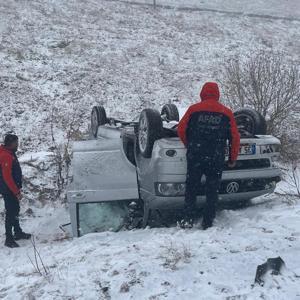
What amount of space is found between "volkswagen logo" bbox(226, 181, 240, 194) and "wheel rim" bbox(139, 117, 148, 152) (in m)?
1.17

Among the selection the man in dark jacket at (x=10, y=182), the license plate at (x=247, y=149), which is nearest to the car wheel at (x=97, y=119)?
the man in dark jacket at (x=10, y=182)

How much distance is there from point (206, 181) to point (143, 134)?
1.01 meters

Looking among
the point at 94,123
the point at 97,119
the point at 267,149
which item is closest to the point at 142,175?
the point at 267,149

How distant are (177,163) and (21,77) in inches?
448

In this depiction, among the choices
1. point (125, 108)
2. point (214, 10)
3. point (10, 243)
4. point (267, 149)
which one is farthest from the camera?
point (214, 10)

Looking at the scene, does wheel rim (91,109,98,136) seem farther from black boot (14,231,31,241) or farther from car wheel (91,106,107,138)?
black boot (14,231,31,241)

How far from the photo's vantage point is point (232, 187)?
16.8ft

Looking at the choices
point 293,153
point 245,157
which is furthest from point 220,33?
point 245,157

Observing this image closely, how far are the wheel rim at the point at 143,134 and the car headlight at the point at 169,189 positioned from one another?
53 centimetres

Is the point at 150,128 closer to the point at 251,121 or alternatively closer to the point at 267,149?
the point at 267,149

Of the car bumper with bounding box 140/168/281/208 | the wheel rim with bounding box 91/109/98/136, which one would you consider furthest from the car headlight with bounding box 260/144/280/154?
the wheel rim with bounding box 91/109/98/136

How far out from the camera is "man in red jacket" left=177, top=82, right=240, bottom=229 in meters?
4.61

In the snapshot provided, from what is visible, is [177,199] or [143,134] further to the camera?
[143,134]

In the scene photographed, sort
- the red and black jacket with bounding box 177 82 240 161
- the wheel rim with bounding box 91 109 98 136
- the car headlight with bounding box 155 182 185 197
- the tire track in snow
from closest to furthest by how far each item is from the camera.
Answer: the red and black jacket with bounding box 177 82 240 161
the car headlight with bounding box 155 182 185 197
the wheel rim with bounding box 91 109 98 136
the tire track in snow
